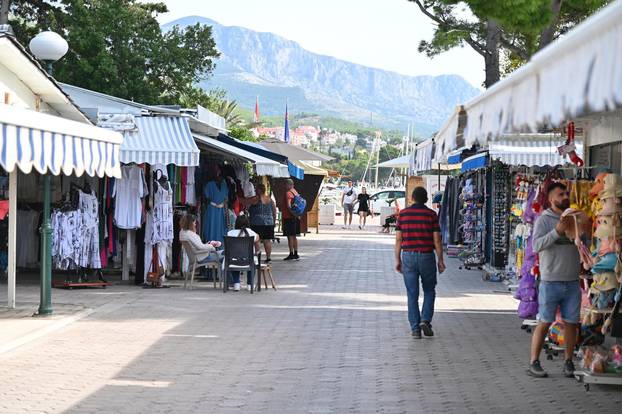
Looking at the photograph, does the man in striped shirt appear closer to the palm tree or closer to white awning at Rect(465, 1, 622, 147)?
white awning at Rect(465, 1, 622, 147)

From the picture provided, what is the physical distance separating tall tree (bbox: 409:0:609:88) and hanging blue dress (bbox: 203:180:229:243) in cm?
617

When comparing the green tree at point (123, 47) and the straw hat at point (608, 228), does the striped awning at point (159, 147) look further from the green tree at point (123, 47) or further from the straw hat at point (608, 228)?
the green tree at point (123, 47)

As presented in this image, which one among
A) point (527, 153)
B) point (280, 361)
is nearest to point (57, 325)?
point (280, 361)

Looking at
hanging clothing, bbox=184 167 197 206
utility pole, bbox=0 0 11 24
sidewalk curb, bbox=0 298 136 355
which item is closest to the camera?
sidewalk curb, bbox=0 298 136 355

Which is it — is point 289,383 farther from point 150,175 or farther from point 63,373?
point 150,175

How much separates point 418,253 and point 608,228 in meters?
3.04

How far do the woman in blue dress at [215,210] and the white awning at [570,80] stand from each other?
40.5 feet

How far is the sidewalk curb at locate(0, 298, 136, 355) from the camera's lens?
35.7ft

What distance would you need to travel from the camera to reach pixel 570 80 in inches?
195

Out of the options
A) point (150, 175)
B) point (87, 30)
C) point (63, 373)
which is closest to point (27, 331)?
point (63, 373)

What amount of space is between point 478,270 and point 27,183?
974cm

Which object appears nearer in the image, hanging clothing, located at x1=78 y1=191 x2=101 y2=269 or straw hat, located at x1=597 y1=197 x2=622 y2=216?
straw hat, located at x1=597 y1=197 x2=622 y2=216

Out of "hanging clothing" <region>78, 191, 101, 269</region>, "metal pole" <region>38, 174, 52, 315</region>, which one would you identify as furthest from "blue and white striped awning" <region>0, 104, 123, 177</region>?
"hanging clothing" <region>78, 191, 101, 269</region>

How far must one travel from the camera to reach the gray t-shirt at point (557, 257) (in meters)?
9.18
